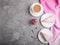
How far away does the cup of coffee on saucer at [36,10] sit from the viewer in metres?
1.10

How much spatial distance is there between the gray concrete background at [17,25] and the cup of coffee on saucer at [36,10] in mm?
38

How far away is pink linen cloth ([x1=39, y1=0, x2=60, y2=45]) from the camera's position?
1.06 meters

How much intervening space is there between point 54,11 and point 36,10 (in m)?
0.13

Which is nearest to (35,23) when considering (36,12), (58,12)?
(36,12)

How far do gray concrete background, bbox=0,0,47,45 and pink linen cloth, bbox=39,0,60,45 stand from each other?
89 millimetres

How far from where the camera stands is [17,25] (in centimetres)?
111

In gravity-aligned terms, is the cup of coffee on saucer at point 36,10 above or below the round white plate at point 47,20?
above

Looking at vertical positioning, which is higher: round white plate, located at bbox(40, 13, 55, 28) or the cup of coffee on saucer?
the cup of coffee on saucer

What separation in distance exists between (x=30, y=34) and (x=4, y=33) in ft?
0.58

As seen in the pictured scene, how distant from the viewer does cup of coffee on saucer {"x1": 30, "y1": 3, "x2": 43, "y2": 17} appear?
3.60 ft

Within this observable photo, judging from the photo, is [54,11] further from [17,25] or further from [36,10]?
[17,25]

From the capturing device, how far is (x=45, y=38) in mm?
1052

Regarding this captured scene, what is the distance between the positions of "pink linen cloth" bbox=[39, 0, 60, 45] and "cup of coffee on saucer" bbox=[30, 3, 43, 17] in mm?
41

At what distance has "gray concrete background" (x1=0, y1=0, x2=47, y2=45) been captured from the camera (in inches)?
42.5
